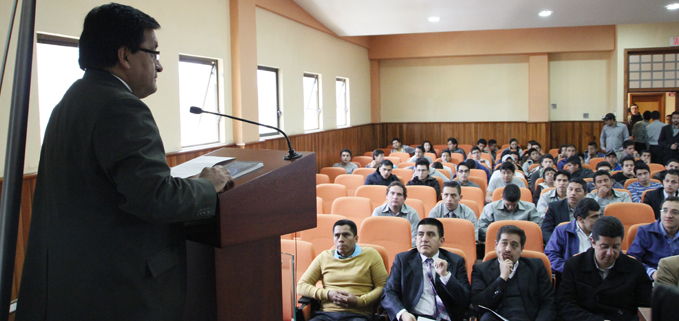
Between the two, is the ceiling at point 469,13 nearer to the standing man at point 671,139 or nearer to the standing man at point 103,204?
the standing man at point 671,139

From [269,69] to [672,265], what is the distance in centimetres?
596

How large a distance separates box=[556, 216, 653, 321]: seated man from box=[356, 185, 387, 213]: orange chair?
2662 millimetres

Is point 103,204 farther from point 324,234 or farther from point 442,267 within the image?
point 324,234

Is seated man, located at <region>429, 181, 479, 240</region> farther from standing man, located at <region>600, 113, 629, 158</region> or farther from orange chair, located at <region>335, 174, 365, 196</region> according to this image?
standing man, located at <region>600, 113, 629, 158</region>

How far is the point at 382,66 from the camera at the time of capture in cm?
1332

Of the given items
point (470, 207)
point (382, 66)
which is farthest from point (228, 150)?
point (382, 66)

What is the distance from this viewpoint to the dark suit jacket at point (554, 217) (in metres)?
4.45

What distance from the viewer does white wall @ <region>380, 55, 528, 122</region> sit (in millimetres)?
12664

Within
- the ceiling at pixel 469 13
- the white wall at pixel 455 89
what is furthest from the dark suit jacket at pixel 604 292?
the white wall at pixel 455 89

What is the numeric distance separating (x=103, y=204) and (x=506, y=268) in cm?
249

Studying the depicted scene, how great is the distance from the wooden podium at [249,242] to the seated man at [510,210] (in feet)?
11.2

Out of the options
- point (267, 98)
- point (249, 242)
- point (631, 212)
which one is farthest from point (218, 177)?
point (267, 98)

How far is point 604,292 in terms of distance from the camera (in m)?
2.99

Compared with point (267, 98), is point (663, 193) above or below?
below
